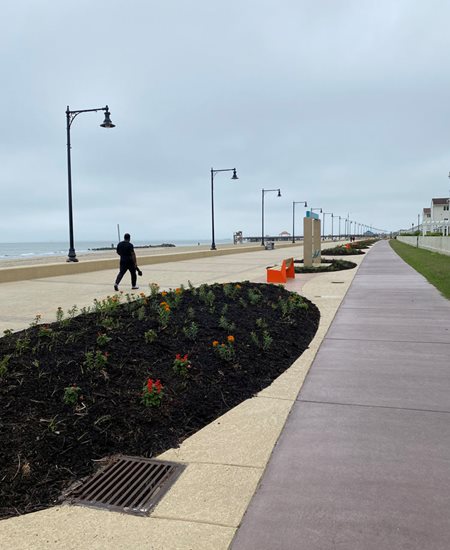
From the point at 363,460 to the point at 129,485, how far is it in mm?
1706

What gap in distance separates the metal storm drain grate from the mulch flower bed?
0.13 m

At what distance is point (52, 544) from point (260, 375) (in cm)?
316

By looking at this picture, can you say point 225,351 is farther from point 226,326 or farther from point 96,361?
point 96,361

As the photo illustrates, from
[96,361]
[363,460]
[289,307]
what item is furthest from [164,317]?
[363,460]

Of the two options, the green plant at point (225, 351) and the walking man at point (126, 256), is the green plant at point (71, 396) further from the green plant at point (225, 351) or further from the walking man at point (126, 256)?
the walking man at point (126, 256)

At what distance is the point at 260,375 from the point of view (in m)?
5.28

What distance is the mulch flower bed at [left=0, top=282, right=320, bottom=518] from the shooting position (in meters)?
3.30

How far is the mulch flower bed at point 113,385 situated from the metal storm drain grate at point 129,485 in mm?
132

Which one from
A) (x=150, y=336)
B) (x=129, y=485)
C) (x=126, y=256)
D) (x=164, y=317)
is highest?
(x=126, y=256)

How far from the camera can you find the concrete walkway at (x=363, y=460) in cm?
250

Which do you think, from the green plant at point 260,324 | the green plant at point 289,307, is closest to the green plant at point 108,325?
the green plant at point 260,324

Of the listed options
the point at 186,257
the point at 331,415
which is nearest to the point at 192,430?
the point at 331,415

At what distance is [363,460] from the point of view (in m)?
3.27

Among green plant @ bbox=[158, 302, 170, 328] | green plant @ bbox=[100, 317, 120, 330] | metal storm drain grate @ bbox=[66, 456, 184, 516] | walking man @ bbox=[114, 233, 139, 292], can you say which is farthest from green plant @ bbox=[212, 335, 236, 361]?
walking man @ bbox=[114, 233, 139, 292]
